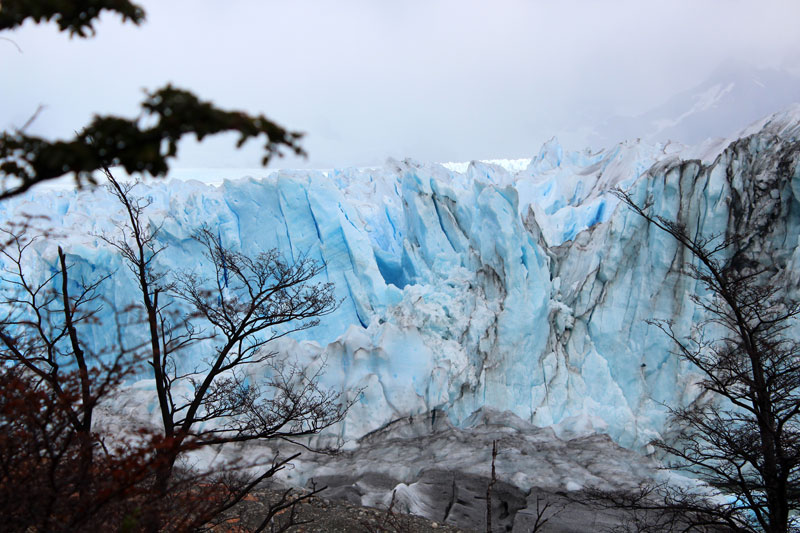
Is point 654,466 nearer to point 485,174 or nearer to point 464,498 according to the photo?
point 464,498

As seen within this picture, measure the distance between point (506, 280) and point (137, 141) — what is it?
14861 millimetres

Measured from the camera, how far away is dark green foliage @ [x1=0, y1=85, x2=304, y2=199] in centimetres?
180

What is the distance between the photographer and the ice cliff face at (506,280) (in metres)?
13.4

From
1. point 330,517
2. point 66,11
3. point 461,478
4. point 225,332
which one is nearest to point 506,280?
point 461,478

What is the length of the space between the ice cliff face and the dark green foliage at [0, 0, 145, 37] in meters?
10.6

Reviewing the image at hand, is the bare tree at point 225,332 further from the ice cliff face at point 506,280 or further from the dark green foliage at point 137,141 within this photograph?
the ice cliff face at point 506,280

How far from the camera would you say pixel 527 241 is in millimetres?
16500

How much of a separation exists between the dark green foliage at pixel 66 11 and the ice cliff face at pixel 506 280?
10.6 meters

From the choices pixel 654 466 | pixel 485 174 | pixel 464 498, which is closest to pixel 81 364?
pixel 464 498

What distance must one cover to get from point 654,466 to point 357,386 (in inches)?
251

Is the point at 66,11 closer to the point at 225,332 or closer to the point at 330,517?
the point at 225,332

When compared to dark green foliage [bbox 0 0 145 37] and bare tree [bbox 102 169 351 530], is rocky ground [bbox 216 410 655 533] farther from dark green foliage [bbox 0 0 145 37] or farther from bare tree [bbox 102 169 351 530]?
dark green foliage [bbox 0 0 145 37]

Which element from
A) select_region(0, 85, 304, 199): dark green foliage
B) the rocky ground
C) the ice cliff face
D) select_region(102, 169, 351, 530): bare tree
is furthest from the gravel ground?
select_region(0, 85, 304, 199): dark green foliage

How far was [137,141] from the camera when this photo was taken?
6.10ft
